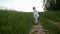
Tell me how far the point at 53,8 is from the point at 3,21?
1801 inches

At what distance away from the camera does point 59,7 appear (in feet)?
174

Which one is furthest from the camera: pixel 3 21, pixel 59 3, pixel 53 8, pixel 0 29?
pixel 53 8

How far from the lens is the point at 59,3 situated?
52219mm

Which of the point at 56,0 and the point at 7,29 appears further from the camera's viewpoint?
the point at 56,0

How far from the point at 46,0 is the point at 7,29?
163 ft

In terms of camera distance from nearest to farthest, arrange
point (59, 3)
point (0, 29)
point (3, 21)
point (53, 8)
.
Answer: point (0, 29) → point (3, 21) → point (59, 3) → point (53, 8)

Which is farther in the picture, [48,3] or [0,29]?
[48,3]

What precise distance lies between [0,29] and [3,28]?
23 centimetres

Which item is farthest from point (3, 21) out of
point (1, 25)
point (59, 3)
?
point (59, 3)

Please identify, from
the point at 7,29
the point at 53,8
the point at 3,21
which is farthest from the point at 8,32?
the point at 53,8

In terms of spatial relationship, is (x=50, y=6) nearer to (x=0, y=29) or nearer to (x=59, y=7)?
(x=59, y=7)

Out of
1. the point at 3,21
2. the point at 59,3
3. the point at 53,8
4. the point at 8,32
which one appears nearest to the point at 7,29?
the point at 8,32

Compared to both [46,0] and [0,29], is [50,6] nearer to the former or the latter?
[46,0]

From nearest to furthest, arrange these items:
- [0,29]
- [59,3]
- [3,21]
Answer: [0,29] < [3,21] < [59,3]
